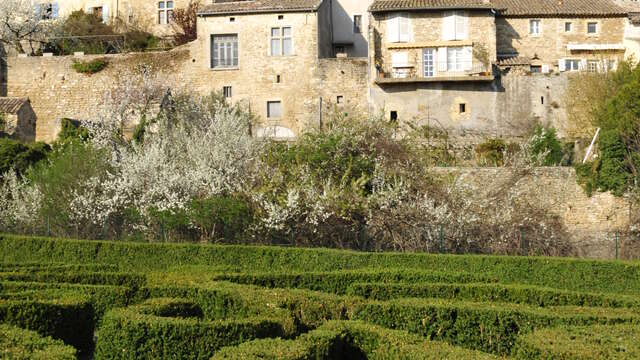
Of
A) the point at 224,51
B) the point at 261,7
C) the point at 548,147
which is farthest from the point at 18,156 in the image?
the point at 548,147

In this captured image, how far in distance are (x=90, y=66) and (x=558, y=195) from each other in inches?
1021

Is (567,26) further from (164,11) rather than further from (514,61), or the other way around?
(164,11)

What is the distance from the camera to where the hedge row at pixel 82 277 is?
20609 mm

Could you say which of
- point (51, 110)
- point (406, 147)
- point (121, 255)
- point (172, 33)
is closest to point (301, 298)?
point (121, 255)

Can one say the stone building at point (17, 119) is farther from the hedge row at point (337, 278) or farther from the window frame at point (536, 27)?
the hedge row at point (337, 278)

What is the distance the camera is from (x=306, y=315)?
55.7 feet

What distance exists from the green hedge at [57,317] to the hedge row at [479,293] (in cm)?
589

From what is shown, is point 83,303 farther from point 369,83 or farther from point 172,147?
point 369,83

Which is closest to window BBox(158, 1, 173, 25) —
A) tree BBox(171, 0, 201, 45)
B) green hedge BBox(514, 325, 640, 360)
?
tree BBox(171, 0, 201, 45)

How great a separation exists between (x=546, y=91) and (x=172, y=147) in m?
19.6

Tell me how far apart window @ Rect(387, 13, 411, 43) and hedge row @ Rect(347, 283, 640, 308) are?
28.2m

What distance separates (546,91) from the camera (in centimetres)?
4441

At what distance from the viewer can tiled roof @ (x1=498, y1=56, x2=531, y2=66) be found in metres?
46.7

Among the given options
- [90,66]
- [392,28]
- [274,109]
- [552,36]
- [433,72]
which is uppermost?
[392,28]
